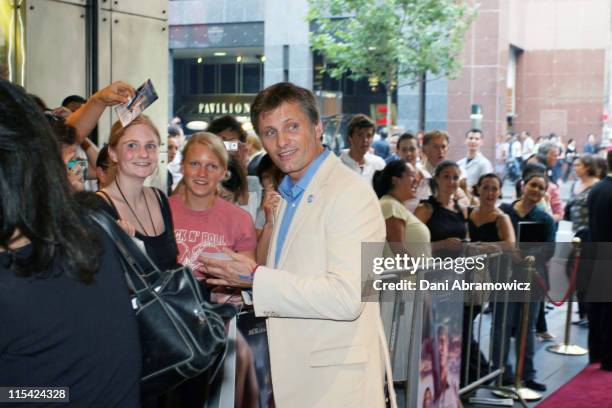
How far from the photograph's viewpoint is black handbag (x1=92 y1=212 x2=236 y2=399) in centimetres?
214

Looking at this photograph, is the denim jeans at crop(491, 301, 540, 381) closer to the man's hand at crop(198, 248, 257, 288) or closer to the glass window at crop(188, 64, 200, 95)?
the man's hand at crop(198, 248, 257, 288)

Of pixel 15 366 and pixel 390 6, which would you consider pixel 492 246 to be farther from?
pixel 390 6

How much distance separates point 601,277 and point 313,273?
6432 millimetres

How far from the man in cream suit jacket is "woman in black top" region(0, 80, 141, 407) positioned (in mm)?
913

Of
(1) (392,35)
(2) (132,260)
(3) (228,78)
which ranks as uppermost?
(1) (392,35)

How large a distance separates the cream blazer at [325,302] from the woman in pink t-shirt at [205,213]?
168 cm

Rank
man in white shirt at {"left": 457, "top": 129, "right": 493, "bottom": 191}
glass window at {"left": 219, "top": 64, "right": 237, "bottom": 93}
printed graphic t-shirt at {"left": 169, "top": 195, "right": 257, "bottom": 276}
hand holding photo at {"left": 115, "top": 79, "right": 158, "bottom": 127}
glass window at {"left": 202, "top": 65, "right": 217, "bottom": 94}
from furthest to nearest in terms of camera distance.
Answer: glass window at {"left": 202, "top": 65, "right": 217, "bottom": 94}, glass window at {"left": 219, "top": 64, "right": 237, "bottom": 93}, man in white shirt at {"left": 457, "top": 129, "right": 493, "bottom": 191}, printed graphic t-shirt at {"left": 169, "top": 195, "right": 257, "bottom": 276}, hand holding photo at {"left": 115, "top": 79, "right": 158, "bottom": 127}

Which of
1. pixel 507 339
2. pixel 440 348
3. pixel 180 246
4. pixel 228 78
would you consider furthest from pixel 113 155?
pixel 228 78

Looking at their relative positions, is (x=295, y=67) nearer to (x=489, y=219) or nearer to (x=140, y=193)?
(x=489, y=219)

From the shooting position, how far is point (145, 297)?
215 centimetres

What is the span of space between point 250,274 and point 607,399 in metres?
5.14

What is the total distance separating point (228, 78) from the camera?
24984mm

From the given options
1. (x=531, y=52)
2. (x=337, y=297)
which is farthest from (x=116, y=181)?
(x=531, y=52)

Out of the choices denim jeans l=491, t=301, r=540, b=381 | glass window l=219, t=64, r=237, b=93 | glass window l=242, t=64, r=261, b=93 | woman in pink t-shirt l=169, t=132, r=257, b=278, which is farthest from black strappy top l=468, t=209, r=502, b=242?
glass window l=219, t=64, r=237, b=93
